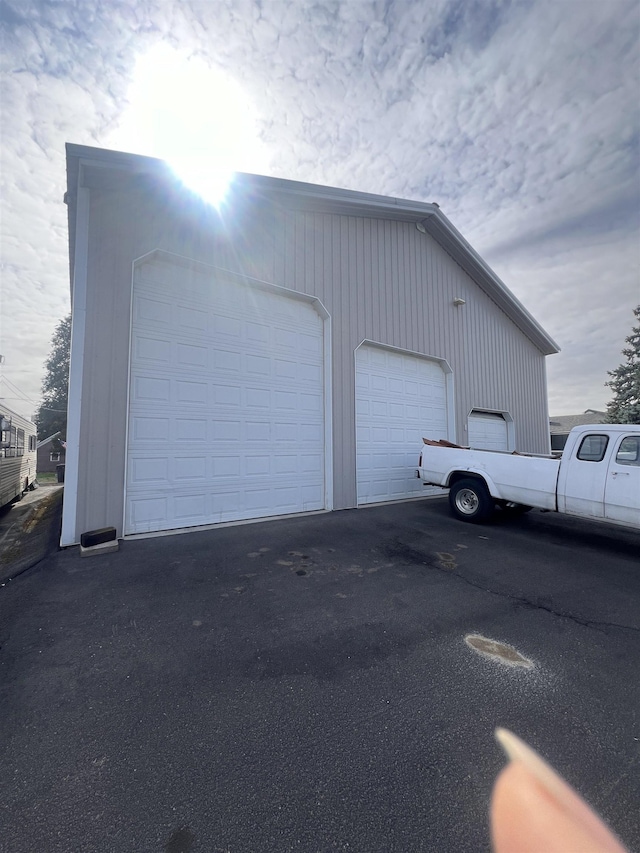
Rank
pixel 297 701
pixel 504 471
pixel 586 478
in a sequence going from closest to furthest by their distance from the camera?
pixel 297 701, pixel 586 478, pixel 504 471

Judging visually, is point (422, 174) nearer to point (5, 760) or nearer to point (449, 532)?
point (449, 532)

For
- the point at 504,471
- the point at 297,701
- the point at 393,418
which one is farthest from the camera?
the point at 393,418

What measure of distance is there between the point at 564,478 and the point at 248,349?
5.92 metres

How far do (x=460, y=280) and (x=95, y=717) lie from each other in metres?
12.5

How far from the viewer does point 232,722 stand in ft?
6.46

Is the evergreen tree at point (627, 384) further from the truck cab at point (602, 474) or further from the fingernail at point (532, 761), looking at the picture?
the fingernail at point (532, 761)

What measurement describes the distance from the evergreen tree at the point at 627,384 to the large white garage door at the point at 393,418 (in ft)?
48.8

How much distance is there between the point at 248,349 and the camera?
6.84 metres

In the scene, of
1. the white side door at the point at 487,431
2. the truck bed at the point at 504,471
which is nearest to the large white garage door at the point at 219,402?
the truck bed at the point at 504,471

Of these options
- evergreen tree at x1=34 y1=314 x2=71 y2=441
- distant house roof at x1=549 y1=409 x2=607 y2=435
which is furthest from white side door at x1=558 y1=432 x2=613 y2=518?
evergreen tree at x1=34 y1=314 x2=71 y2=441

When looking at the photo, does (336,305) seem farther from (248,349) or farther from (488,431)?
(488,431)

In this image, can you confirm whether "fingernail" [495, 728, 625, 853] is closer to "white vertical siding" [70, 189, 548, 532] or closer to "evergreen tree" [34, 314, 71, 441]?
"white vertical siding" [70, 189, 548, 532]

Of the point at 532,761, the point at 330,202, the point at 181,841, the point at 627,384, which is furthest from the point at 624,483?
the point at 627,384

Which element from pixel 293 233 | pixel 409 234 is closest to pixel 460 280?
pixel 409 234
